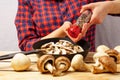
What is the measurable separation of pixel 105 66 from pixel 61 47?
0.19m

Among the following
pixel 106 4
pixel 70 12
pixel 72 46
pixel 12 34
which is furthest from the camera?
pixel 12 34

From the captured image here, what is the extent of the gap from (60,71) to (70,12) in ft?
1.88

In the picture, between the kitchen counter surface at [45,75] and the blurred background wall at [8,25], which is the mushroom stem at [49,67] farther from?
the blurred background wall at [8,25]

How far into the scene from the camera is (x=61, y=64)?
77 centimetres

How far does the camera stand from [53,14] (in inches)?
51.1

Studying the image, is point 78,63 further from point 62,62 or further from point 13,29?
point 13,29

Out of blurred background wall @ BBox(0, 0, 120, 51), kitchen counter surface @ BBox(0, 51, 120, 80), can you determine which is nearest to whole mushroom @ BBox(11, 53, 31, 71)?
kitchen counter surface @ BBox(0, 51, 120, 80)

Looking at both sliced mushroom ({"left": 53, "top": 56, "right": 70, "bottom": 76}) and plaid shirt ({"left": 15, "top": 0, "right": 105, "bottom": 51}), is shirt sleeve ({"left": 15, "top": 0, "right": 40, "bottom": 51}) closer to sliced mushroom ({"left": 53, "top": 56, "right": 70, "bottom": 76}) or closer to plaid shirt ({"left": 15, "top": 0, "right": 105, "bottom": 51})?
plaid shirt ({"left": 15, "top": 0, "right": 105, "bottom": 51})

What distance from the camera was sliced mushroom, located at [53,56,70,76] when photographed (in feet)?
2.47

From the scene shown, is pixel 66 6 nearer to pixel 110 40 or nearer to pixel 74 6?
pixel 74 6

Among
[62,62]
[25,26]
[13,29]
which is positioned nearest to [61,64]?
[62,62]

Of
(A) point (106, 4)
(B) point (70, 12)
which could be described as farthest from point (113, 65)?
(B) point (70, 12)

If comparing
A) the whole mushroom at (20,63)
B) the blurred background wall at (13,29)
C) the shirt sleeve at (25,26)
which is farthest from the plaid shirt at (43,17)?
the whole mushroom at (20,63)

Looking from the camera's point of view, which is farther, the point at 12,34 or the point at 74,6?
the point at 12,34
